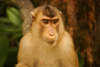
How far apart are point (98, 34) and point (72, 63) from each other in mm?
1054

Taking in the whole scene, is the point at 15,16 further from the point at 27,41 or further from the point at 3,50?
the point at 27,41

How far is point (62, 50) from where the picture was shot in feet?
6.98

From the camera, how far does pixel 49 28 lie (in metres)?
1.83

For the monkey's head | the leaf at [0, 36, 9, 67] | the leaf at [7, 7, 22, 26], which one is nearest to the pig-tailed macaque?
the monkey's head

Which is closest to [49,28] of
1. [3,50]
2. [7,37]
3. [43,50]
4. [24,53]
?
[43,50]

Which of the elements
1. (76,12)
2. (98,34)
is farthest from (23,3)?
(98,34)

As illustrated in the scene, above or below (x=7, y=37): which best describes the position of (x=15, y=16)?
above

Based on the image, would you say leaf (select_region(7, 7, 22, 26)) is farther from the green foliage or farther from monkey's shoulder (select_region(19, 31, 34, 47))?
monkey's shoulder (select_region(19, 31, 34, 47))

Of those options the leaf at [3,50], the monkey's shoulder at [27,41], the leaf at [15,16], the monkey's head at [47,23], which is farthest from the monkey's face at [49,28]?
the leaf at [15,16]

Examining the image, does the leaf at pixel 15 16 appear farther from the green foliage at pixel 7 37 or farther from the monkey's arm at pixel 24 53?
the monkey's arm at pixel 24 53

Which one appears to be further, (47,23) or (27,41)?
(27,41)

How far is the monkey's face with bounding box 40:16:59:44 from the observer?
5.83 feet

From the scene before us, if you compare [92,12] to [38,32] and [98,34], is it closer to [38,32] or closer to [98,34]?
[98,34]

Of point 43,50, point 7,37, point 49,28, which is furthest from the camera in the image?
point 7,37
